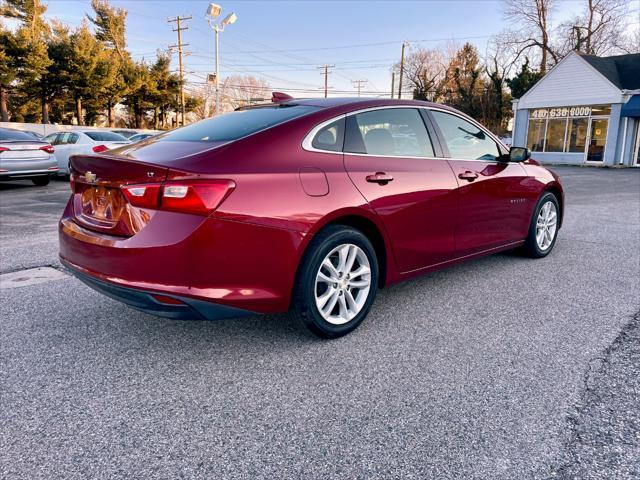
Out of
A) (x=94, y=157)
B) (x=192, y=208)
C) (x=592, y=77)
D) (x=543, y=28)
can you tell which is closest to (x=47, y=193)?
(x=94, y=157)

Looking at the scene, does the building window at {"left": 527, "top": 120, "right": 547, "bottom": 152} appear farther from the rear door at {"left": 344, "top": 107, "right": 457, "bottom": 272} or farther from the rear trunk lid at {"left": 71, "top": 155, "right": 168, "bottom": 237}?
the rear trunk lid at {"left": 71, "top": 155, "right": 168, "bottom": 237}

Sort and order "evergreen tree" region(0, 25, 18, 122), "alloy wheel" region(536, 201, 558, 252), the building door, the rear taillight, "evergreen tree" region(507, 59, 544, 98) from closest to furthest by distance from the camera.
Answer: the rear taillight
"alloy wheel" region(536, 201, 558, 252)
the building door
"evergreen tree" region(0, 25, 18, 122)
"evergreen tree" region(507, 59, 544, 98)

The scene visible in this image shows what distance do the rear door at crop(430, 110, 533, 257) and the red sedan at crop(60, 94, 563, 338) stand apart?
26 mm

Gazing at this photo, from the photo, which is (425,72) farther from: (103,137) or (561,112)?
(103,137)

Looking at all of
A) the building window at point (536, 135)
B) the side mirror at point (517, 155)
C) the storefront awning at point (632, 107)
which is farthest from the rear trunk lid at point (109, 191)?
the building window at point (536, 135)

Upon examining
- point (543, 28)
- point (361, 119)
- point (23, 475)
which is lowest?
point (23, 475)

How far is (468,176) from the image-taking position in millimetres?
4074

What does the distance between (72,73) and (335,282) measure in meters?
38.2

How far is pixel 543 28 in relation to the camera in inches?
1620

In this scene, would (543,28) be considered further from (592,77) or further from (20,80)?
(20,80)

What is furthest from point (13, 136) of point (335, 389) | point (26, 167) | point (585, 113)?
point (585, 113)

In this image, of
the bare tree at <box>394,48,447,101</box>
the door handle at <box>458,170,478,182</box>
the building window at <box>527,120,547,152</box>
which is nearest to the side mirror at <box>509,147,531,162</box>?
the door handle at <box>458,170,478,182</box>

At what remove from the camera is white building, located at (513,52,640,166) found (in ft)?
80.2

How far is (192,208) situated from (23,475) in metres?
1.36
